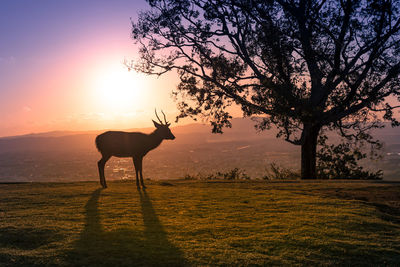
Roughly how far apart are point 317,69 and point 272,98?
3.29m

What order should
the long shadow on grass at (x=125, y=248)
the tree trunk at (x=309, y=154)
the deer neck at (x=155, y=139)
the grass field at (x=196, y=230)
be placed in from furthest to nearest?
the tree trunk at (x=309, y=154)
the deer neck at (x=155, y=139)
the grass field at (x=196, y=230)
the long shadow on grass at (x=125, y=248)

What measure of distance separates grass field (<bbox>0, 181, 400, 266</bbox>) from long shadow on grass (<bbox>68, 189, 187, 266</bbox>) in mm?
15

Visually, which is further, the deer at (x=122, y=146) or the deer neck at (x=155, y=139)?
the deer neck at (x=155, y=139)

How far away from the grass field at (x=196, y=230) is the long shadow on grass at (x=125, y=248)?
15 mm

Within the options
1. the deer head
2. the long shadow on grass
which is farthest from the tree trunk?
the long shadow on grass

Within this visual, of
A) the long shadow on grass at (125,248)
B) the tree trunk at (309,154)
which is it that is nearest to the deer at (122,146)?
Answer: the long shadow on grass at (125,248)

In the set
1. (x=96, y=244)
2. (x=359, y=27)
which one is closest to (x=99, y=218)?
(x=96, y=244)

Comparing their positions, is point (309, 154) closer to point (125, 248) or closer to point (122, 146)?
point (122, 146)

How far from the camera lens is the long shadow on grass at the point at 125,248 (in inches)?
183

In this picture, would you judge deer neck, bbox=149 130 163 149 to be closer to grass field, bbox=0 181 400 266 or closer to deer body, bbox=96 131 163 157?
deer body, bbox=96 131 163 157

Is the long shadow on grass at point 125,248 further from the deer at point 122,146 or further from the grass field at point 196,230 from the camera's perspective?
the deer at point 122,146

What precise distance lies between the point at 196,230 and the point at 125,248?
1.50 m

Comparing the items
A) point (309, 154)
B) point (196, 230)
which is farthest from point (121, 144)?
point (309, 154)

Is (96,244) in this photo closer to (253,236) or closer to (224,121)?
(253,236)
